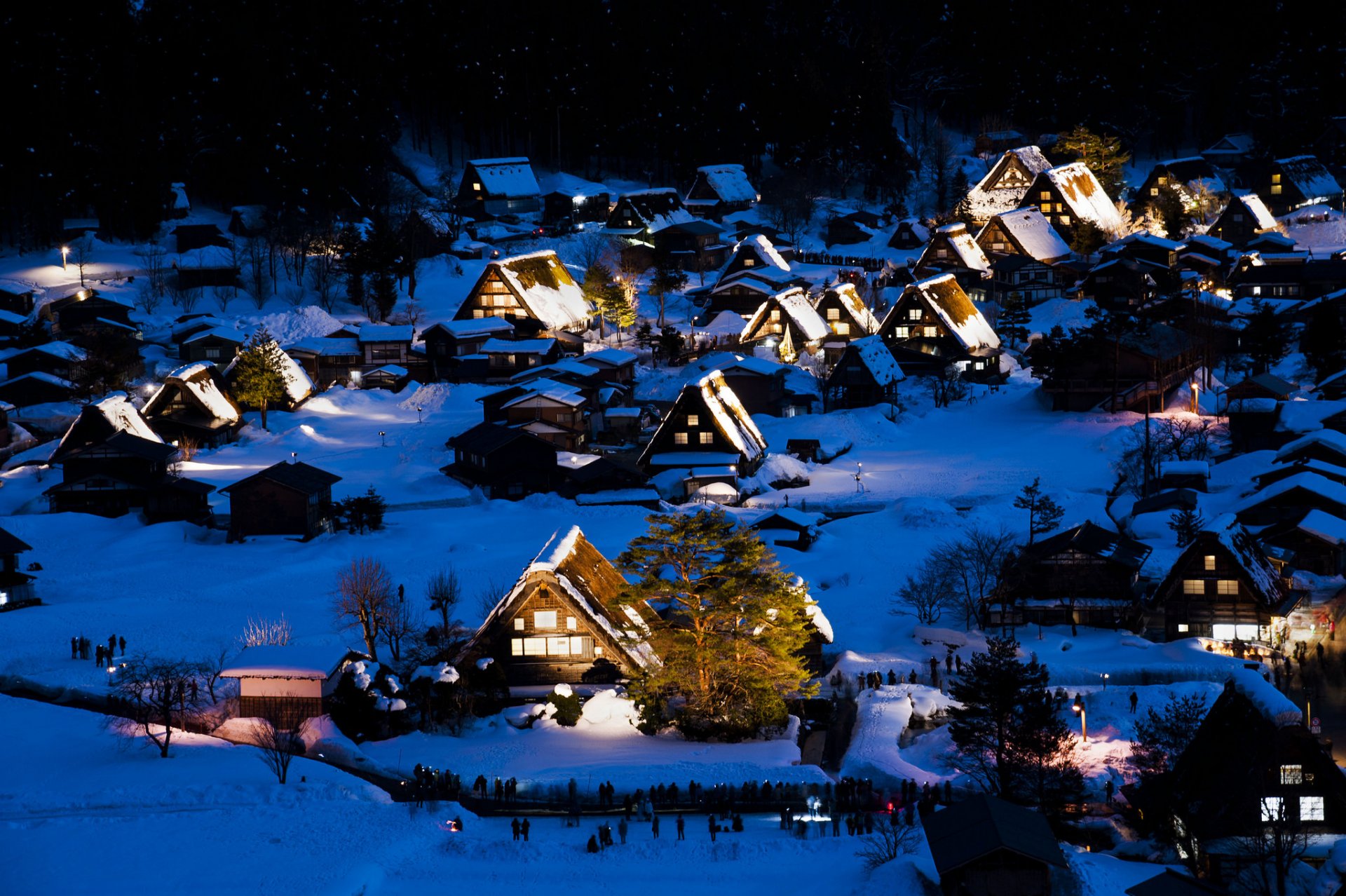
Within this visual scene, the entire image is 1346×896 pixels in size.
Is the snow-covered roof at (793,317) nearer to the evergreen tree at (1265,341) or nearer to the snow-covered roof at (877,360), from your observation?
the snow-covered roof at (877,360)

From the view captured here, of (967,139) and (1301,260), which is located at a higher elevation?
(967,139)

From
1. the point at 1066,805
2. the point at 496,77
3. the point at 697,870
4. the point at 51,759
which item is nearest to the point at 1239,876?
the point at 1066,805

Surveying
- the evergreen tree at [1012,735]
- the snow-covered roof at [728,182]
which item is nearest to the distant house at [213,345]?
the snow-covered roof at [728,182]

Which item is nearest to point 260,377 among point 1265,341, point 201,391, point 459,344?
point 201,391

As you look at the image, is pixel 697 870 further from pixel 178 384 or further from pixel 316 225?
pixel 316 225

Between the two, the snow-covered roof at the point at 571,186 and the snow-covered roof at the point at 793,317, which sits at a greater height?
the snow-covered roof at the point at 571,186

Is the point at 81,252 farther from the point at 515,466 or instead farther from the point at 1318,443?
the point at 1318,443
